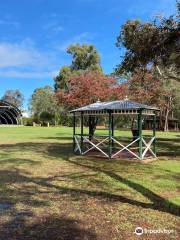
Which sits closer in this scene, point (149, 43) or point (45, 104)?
point (149, 43)

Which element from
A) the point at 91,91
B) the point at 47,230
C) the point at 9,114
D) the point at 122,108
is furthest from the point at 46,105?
the point at 47,230

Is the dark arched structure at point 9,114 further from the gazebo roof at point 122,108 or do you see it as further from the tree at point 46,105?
the gazebo roof at point 122,108

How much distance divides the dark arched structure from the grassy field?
59333 mm

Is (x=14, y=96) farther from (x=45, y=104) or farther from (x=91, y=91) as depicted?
(x=91, y=91)

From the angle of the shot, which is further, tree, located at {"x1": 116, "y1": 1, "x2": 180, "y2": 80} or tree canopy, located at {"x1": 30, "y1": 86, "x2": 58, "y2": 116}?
tree canopy, located at {"x1": 30, "y1": 86, "x2": 58, "y2": 116}

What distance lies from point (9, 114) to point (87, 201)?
69.2 metres

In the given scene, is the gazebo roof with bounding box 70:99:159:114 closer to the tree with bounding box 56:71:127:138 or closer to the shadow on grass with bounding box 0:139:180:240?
the shadow on grass with bounding box 0:139:180:240

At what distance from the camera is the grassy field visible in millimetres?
5898

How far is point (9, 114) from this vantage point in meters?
74.9

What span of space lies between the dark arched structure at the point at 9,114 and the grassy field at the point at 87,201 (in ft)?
195

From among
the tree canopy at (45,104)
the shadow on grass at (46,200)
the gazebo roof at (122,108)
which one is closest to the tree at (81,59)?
the tree canopy at (45,104)

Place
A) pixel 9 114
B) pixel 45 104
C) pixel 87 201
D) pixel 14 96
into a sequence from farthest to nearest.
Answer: pixel 14 96
pixel 9 114
pixel 45 104
pixel 87 201

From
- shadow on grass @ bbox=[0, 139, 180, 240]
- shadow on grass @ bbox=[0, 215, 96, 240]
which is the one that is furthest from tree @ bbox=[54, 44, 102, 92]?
shadow on grass @ bbox=[0, 215, 96, 240]

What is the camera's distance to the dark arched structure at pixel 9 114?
232ft
